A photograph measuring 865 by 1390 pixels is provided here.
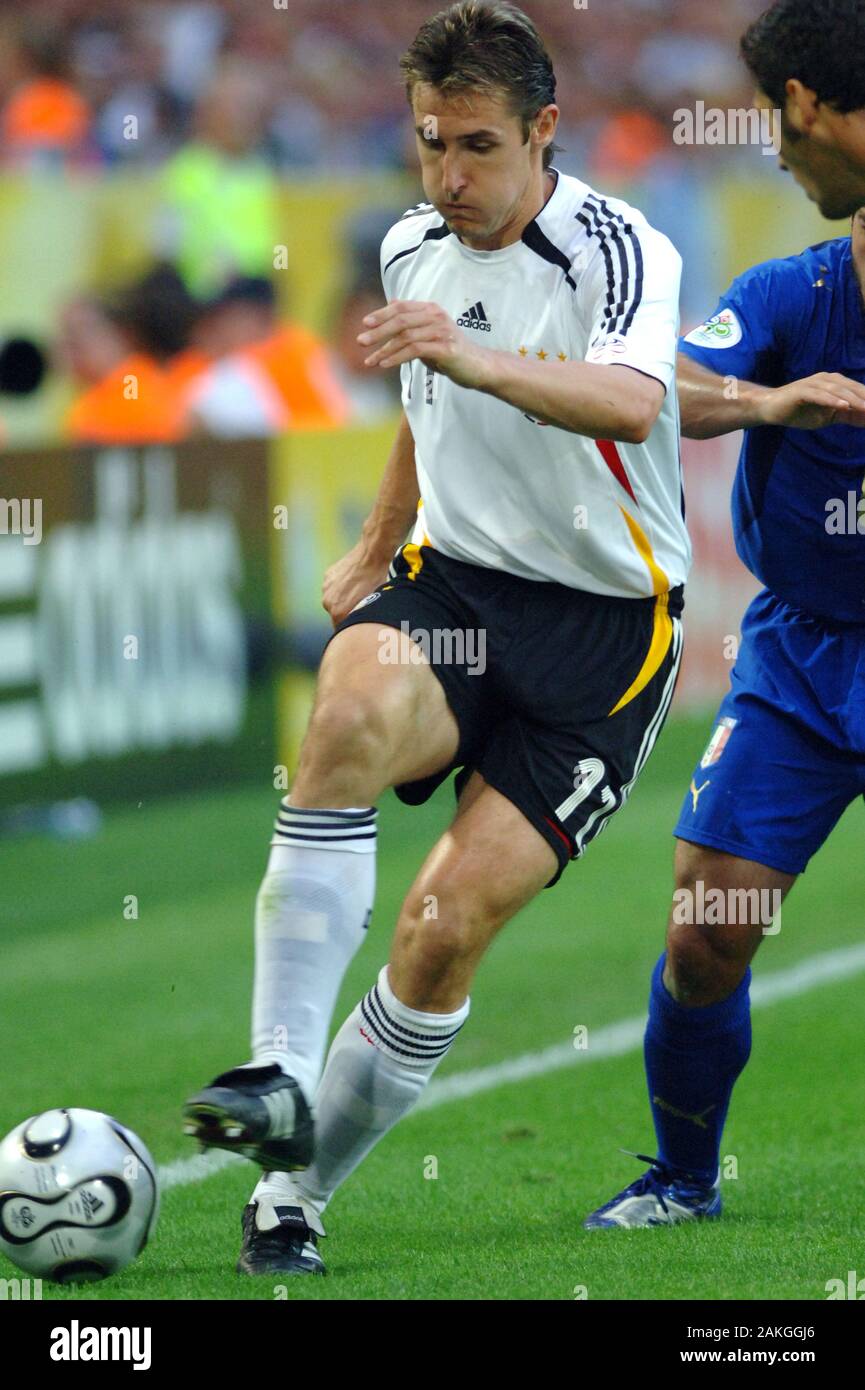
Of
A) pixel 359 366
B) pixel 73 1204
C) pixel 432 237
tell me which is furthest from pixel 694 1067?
pixel 359 366

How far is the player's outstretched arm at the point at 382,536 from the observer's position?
4535mm

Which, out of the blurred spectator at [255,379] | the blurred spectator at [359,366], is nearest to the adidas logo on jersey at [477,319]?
the blurred spectator at [255,379]

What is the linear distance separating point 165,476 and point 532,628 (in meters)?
5.91

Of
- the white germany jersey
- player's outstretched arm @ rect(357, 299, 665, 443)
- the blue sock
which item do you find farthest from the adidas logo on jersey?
the blue sock

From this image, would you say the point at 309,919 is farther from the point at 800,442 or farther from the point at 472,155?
the point at 800,442

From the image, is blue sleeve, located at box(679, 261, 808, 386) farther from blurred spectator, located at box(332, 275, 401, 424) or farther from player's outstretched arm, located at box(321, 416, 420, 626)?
blurred spectator, located at box(332, 275, 401, 424)

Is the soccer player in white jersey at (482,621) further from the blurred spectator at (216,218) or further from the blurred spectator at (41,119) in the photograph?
the blurred spectator at (41,119)

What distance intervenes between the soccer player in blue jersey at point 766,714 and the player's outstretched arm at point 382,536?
24.1 inches

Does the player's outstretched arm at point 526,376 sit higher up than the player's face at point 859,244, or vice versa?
the player's face at point 859,244

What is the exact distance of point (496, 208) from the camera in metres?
3.98

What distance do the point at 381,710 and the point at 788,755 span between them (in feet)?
3.68

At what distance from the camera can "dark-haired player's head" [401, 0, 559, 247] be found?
3.87 meters

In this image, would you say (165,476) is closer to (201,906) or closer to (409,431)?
(201,906)

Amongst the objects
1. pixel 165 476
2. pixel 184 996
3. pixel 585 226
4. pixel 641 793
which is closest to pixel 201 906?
pixel 184 996
